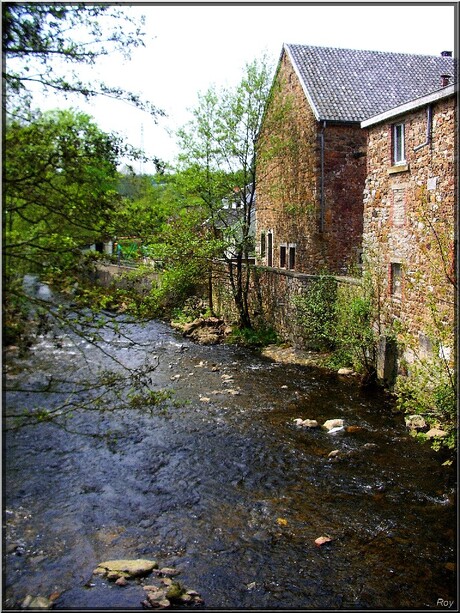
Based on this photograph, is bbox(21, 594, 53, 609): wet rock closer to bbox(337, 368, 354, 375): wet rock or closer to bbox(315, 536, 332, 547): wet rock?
bbox(315, 536, 332, 547): wet rock

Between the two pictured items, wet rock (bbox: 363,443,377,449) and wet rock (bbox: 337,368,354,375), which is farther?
wet rock (bbox: 337,368,354,375)

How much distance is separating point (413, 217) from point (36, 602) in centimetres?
859

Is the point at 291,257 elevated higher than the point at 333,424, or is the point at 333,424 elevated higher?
the point at 291,257

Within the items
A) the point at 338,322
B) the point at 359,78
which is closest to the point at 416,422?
the point at 338,322

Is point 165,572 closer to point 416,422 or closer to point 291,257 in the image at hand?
point 416,422

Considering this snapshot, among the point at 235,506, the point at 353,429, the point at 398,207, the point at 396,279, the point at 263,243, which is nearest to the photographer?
the point at 235,506

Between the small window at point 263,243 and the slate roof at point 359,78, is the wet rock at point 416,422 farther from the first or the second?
the small window at point 263,243

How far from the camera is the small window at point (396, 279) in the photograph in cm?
1115

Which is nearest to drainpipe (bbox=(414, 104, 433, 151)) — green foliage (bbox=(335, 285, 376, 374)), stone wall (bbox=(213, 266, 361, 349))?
green foliage (bbox=(335, 285, 376, 374))

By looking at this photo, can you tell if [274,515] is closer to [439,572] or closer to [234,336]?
[439,572]

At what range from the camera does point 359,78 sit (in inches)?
706

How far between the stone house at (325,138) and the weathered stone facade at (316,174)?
30 millimetres

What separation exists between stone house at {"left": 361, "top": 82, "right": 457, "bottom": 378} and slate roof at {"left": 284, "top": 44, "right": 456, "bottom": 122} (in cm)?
518

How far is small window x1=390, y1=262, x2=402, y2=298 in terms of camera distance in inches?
439
